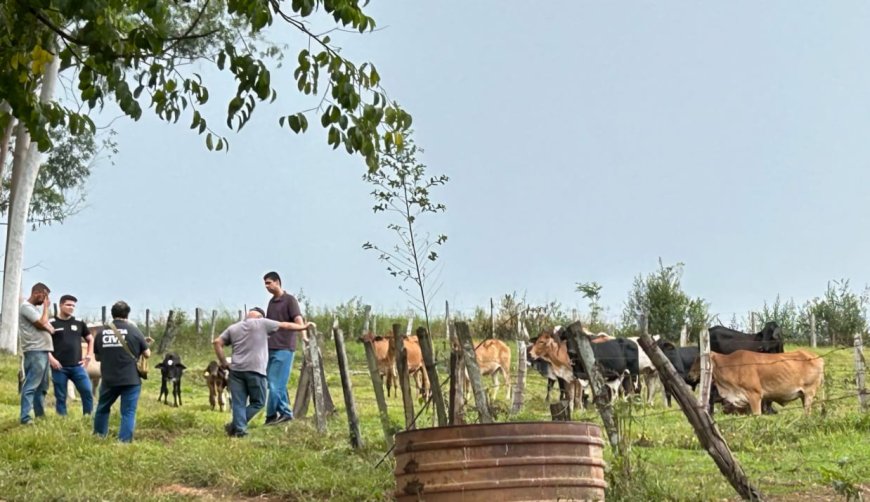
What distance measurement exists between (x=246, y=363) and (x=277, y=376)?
135 centimetres

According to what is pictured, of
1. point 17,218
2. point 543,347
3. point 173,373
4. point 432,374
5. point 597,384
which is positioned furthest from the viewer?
point 17,218

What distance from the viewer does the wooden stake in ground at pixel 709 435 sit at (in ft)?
26.4

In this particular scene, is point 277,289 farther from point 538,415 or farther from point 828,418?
point 828,418

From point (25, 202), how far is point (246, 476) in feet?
73.8

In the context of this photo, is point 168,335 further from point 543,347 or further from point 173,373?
point 543,347

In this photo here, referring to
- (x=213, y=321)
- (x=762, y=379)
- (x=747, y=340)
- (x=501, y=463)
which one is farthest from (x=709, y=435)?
(x=213, y=321)

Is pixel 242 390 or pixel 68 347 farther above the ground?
pixel 68 347

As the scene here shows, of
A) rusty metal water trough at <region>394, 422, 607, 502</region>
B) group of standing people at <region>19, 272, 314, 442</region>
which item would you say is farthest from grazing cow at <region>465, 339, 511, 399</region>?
rusty metal water trough at <region>394, 422, 607, 502</region>

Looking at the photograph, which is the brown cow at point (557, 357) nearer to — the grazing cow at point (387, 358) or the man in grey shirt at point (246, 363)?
the grazing cow at point (387, 358)

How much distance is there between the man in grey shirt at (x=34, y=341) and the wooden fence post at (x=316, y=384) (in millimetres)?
3023

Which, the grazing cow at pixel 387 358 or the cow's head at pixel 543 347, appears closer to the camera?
the cow's head at pixel 543 347

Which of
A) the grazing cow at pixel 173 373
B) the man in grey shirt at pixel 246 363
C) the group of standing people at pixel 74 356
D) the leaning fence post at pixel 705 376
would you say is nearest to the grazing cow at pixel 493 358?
the grazing cow at pixel 173 373

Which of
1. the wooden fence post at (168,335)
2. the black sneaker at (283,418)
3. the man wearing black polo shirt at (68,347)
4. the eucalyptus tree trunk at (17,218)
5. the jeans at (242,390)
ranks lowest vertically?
the black sneaker at (283,418)

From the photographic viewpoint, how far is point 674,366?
18.6 m
